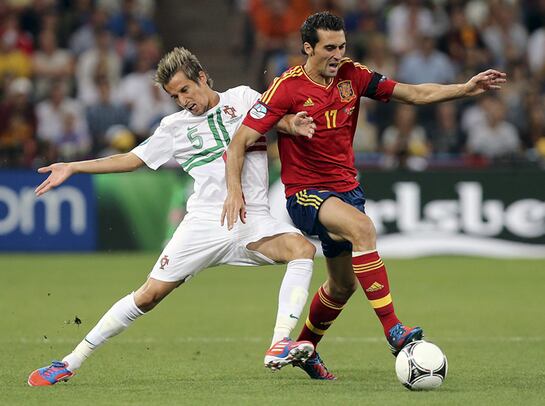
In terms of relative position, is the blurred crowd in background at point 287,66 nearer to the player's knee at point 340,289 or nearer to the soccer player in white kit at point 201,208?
the player's knee at point 340,289

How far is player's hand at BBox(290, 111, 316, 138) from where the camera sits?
7652mm

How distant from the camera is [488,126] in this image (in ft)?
60.8

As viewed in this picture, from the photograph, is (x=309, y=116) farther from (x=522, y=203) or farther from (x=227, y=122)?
(x=522, y=203)

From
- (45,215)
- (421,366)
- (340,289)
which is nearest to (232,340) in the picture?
(340,289)

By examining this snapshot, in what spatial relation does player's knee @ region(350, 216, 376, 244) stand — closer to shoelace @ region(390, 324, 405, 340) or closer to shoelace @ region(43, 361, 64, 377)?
shoelace @ region(390, 324, 405, 340)

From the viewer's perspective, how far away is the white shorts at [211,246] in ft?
25.8

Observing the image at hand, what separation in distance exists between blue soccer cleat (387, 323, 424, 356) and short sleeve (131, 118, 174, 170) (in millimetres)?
1843

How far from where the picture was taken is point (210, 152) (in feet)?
26.6

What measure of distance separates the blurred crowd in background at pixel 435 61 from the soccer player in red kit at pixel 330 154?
862 centimetres

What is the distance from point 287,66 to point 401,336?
1146 cm

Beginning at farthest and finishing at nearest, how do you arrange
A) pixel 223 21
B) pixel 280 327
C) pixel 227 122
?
pixel 223 21
pixel 227 122
pixel 280 327

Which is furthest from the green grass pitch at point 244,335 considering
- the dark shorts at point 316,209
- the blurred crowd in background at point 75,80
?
the blurred crowd in background at point 75,80

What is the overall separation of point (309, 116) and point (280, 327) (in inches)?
53.8

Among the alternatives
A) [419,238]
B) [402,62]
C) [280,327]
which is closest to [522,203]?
[419,238]
